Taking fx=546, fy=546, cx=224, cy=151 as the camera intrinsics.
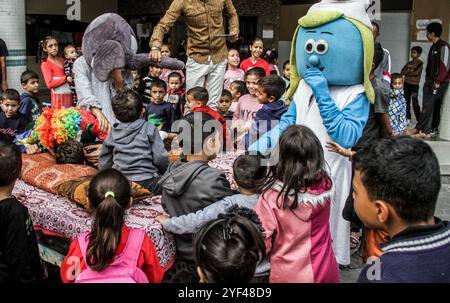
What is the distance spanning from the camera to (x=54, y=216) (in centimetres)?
318

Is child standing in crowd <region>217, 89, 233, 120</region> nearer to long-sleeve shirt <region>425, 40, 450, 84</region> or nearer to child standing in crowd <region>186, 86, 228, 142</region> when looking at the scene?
child standing in crowd <region>186, 86, 228, 142</region>

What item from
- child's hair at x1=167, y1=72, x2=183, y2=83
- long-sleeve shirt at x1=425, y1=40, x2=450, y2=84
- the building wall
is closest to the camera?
child's hair at x1=167, y1=72, x2=183, y2=83

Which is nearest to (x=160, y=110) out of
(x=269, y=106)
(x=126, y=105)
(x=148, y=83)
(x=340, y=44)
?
(x=148, y=83)

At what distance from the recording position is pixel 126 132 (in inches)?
137

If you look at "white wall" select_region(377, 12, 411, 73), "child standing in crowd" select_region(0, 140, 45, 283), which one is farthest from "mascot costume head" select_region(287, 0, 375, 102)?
"white wall" select_region(377, 12, 411, 73)

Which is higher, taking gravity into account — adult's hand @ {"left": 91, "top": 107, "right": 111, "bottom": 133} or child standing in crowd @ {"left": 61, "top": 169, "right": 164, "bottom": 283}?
adult's hand @ {"left": 91, "top": 107, "right": 111, "bottom": 133}

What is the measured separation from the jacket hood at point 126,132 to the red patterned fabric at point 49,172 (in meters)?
0.29

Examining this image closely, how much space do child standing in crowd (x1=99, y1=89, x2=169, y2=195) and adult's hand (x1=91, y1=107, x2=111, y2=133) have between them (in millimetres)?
495

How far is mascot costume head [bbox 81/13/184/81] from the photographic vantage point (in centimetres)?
399

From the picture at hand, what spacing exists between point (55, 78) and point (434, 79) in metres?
5.57

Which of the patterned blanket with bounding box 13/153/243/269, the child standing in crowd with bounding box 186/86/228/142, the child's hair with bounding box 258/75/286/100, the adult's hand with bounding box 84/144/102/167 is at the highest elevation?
the child's hair with bounding box 258/75/286/100

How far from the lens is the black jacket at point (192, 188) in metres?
2.94

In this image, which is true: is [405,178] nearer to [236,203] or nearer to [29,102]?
[236,203]
